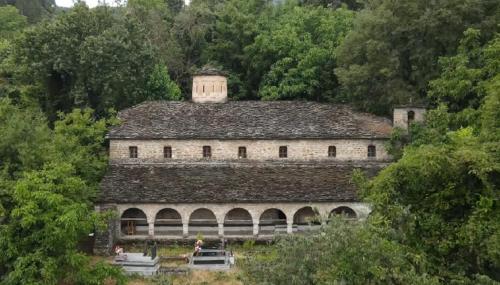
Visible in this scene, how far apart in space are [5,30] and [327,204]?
54.4 meters

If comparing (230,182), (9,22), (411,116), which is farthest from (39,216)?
(9,22)

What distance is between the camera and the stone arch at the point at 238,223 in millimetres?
33500

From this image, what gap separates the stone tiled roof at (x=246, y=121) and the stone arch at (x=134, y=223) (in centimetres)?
426

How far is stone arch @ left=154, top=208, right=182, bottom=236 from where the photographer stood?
33500mm

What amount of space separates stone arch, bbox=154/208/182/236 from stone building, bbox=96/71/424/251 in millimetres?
56

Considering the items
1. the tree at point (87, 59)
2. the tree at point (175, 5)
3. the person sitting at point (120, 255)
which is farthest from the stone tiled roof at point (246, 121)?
the tree at point (175, 5)

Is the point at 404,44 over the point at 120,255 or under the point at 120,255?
over

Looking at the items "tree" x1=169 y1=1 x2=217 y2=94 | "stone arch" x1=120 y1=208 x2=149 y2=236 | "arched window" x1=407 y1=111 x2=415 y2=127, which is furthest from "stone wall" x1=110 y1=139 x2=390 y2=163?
"tree" x1=169 y1=1 x2=217 y2=94

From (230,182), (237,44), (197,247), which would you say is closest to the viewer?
(197,247)

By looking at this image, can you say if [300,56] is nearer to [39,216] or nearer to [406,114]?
[406,114]

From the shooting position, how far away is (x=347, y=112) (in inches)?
1469

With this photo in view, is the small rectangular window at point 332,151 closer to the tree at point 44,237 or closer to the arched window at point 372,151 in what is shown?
the arched window at point 372,151

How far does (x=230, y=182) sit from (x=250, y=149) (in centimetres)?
284

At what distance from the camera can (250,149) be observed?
35.2m
